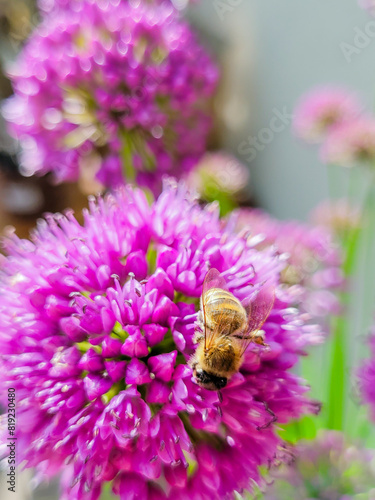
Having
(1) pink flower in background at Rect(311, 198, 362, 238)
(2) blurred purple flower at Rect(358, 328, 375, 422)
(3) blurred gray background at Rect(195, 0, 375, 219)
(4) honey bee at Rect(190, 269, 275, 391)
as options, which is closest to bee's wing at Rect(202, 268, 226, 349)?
(4) honey bee at Rect(190, 269, 275, 391)

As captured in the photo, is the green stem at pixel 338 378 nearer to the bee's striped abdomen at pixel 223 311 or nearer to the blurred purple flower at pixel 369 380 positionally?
the blurred purple flower at pixel 369 380

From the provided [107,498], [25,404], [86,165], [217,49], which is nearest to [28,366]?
[25,404]

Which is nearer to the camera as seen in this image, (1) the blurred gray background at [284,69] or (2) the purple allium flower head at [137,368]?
(2) the purple allium flower head at [137,368]

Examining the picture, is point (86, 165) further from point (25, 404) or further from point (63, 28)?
point (25, 404)

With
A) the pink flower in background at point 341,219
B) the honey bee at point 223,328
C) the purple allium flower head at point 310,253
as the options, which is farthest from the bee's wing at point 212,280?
the pink flower in background at point 341,219

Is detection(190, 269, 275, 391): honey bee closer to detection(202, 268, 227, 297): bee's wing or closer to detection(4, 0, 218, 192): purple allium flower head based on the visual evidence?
detection(202, 268, 227, 297): bee's wing

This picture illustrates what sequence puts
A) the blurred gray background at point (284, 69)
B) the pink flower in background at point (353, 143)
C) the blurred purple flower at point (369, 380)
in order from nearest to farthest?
the blurred purple flower at point (369, 380), the pink flower in background at point (353, 143), the blurred gray background at point (284, 69)
